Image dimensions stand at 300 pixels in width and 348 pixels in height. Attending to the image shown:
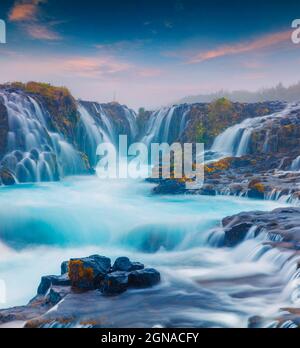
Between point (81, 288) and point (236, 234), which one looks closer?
point (81, 288)

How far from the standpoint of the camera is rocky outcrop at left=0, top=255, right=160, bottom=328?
436cm

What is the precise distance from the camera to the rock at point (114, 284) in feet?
16.0

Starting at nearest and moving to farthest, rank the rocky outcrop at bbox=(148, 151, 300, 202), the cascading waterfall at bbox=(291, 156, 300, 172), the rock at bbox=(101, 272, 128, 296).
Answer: the rock at bbox=(101, 272, 128, 296), the rocky outcrop at bbox=(148, 151, 300, 202), the cascading waterfall at bbox=(291, 156, 300, 172)

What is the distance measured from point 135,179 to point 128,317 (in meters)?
9.36

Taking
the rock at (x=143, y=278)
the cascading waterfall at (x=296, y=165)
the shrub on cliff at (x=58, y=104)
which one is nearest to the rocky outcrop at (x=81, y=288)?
the rock at (x=143, y=278)

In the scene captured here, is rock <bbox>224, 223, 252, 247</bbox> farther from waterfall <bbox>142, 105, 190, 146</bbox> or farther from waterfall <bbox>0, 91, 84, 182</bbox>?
waterfall <bbox>142, 105, 190, 146</bbox>

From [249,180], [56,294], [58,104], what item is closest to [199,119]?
[58,104]

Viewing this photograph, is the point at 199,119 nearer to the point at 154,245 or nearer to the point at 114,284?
the point at 154,245

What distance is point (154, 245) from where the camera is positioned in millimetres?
7020

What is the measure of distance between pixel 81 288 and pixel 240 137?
12294 millimetres

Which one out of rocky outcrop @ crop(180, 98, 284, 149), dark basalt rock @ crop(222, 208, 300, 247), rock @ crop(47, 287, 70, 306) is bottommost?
rock @ crop(47, 287, 70, 306)

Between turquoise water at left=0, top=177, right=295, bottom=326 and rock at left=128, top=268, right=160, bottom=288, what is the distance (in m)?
0.17

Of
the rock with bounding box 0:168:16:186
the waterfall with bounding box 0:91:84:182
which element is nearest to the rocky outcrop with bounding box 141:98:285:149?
the waterfall with bounding box 0:91:84:182
